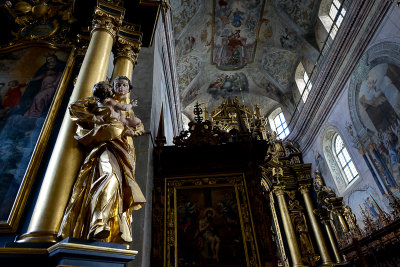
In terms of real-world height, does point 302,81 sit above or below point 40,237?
above

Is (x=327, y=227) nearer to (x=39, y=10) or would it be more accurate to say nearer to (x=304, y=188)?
(x=304, y=188)

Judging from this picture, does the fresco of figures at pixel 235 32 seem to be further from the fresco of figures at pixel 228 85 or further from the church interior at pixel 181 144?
the fresco of figures at pixel 228 85

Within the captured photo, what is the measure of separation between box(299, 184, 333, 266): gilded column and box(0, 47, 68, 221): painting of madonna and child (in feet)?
33.8

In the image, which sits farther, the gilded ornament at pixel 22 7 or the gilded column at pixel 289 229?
the gilded column at pixel 289 229

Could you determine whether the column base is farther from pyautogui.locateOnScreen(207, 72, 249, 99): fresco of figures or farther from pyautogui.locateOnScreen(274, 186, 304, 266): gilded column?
pyautogui.locateOnScreen(207, 72, 249, 99): fresco of figures

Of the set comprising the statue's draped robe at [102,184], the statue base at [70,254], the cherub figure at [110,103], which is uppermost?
the cherub figure at [110,103]

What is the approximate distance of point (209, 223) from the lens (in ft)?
16.3

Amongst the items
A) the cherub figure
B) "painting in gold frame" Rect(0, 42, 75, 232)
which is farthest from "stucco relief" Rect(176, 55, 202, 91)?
the cherub figure

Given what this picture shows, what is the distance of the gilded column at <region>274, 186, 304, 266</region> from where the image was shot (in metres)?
9.75

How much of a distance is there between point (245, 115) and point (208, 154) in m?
7.59

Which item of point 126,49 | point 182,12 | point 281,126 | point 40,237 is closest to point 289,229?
point 281,126

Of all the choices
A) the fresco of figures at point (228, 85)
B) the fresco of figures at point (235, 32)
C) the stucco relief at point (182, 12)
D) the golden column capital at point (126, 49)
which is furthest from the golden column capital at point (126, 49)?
the fresco of figures at point (228, 85)

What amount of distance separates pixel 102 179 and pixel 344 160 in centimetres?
1113

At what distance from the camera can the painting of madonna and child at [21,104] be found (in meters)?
3.21
